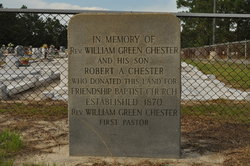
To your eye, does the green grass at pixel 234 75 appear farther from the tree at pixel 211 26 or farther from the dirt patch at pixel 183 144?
the tree at pixel 211 26

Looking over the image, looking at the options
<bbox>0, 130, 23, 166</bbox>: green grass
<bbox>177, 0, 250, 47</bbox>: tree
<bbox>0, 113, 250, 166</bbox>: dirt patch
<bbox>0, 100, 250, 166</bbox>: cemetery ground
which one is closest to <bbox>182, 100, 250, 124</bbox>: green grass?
<bbox>0, 100, 250, 166</bbox>: cemetery ground

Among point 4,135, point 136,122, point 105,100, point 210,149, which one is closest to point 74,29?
point 105,100

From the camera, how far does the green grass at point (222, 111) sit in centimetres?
528

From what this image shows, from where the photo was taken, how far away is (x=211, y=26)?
137 feet

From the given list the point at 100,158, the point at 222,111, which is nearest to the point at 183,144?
the point at 100,158

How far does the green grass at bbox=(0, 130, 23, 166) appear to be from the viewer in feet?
10.6

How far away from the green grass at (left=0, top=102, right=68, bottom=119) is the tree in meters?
27.1

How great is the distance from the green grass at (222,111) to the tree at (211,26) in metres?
26.0

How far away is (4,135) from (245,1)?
3671 cm

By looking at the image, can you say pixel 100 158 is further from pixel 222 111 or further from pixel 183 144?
pixel 222 111

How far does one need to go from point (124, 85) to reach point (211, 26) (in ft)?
132

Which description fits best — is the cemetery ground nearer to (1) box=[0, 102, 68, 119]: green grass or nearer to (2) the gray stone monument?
(1) box=[0, 102, 68, 119]: green grass

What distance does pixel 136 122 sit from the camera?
11.1 ft

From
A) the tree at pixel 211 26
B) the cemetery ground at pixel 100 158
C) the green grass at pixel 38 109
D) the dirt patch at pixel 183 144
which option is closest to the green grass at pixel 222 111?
the cemetery ground at pixel 100 158
